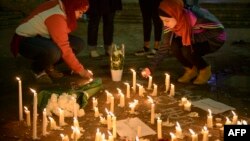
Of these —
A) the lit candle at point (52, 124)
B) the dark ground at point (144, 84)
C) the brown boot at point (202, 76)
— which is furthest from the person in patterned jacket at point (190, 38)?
the lit candle at point (52, 124)

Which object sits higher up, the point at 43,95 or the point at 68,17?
the point at 68,17

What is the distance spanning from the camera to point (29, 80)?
6.65 metres

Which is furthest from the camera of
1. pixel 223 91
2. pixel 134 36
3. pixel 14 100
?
pixel 134 36

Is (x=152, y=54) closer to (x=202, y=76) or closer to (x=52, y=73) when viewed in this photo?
(x=202, y=76)

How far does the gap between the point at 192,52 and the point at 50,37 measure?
2189 mm

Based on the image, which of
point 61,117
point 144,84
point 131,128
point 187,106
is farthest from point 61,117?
point 144,84

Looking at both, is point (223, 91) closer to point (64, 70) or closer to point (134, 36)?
point (64, 70)

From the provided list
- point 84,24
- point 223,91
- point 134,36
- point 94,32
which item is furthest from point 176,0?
point 84,24

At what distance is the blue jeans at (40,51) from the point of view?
6285 millimetres

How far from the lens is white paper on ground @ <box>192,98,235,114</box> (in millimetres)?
5362

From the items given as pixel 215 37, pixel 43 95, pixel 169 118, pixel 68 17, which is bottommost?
pixel 169 118

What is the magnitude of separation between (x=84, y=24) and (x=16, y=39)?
214 inches

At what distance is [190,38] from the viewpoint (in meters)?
6.15

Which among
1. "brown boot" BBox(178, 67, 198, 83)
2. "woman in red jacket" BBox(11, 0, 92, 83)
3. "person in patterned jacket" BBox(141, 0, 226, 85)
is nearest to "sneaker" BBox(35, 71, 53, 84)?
"woman in red jacket" BBox(11, 0, 92, 83)
